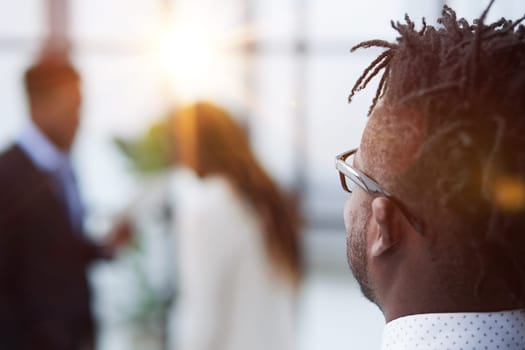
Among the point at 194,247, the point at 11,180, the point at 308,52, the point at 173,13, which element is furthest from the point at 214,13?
the point at 194,247

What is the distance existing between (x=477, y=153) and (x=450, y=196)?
0.05 meters

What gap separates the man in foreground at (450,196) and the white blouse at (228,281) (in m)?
1.55

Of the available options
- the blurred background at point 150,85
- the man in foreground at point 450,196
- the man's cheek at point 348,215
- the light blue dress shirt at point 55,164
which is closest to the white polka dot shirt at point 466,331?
the man in foreground at point 450,196

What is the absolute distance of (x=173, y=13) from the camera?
13.3ft

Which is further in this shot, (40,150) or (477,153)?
(40,150)

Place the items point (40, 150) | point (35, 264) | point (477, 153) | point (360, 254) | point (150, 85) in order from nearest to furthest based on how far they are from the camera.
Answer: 1. point (477, 153)
2. point (360, 254)
3. point (35, 264)
4. point (40, 150)
5. point (150, 85)

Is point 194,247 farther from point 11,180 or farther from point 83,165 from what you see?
point 83,165

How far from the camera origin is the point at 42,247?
2.97 meters

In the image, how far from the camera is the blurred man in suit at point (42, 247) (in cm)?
296

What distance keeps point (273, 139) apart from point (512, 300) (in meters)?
3.53

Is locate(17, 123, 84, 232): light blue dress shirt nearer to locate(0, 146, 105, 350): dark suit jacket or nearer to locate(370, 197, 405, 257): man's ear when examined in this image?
locate(0, 146, 105, 350): dark suit jacket

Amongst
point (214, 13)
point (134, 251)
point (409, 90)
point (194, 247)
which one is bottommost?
point (134, 251)

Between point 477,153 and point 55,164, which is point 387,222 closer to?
point 477,153

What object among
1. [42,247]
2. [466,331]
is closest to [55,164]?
[42,247]
